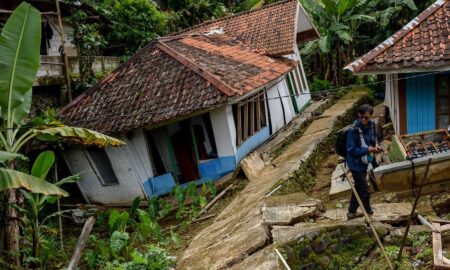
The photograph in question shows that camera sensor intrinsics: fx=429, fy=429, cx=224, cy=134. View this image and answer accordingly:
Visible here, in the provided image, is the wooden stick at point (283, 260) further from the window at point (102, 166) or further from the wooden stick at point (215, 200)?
the window at point (102, 166)

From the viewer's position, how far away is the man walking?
6.03 metres

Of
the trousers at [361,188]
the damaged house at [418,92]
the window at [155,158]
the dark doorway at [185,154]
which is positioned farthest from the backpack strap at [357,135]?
the window at [155,158]

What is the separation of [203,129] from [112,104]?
2.58m

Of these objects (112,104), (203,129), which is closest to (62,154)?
(112,104)

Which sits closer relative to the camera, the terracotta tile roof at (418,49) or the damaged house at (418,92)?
the damaged house at (418,92)

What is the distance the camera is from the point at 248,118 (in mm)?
12727

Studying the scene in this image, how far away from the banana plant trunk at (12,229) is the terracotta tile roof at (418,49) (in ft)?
23.0

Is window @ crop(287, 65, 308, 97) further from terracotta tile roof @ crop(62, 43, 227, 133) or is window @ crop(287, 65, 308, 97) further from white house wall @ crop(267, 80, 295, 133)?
terracotta tile roof @ crop(62, 43, 227, 133)

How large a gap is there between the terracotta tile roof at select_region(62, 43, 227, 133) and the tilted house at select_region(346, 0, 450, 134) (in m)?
3.68

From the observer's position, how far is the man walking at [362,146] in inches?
237

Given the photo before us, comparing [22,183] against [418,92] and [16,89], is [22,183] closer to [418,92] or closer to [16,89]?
[16,89]

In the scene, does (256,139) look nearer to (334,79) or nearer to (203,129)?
(203,129)

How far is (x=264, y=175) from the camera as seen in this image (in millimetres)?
10602

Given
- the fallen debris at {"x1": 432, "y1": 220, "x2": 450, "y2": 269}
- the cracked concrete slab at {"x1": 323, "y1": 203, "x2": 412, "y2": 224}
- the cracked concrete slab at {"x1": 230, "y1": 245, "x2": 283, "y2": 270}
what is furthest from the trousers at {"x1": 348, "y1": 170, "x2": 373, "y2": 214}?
the cracked concrete slab at {"x1": 230, "y1": 245, "x2": 283, "y2": 270}
